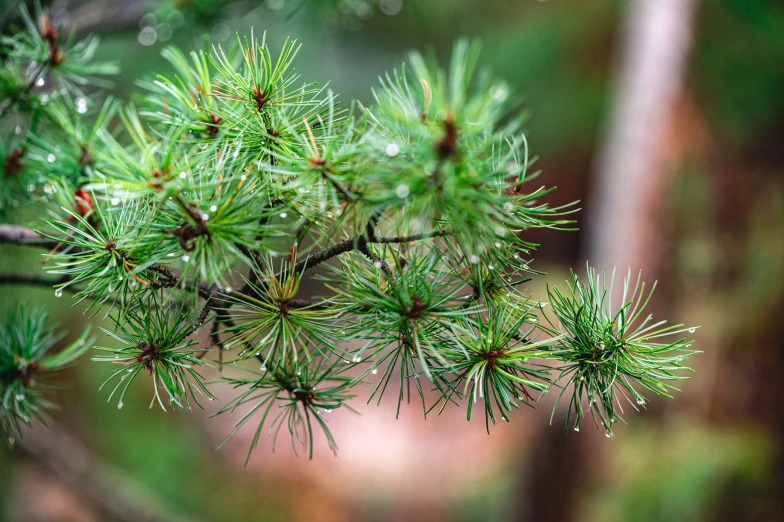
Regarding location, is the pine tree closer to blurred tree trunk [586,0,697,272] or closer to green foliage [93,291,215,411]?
green foliage [93,291,215,411]

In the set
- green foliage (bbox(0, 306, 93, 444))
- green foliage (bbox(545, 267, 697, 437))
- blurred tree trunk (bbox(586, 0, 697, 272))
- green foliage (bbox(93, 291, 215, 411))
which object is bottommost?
green foliage (bbox(0, 306, 93, 444))

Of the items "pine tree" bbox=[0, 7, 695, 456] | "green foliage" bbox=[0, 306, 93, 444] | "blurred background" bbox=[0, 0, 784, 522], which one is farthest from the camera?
"blurred background" bbox=[0, 0, 784, 522]

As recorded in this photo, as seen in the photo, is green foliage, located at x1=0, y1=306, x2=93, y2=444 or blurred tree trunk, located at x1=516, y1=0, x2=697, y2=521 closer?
green foliage, located at x1=0, y1=306, x2=93, y2=444

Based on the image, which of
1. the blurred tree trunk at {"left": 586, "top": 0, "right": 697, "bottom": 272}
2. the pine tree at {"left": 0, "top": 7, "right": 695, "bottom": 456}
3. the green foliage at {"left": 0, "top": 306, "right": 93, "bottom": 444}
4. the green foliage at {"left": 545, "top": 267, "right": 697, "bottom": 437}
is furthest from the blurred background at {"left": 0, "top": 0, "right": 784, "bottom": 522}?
the green foliage at {"left": 545, "top": 267, "right": 697, "bottom": 437}

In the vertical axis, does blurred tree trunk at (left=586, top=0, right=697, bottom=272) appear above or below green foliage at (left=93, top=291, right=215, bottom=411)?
above

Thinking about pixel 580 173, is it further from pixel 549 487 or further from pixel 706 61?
pixel 549 487

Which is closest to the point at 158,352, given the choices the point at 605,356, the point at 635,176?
the point at 605,356

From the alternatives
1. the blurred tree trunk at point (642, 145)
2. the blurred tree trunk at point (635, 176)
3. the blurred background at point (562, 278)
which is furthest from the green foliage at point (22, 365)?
the blurred tree trunk at point (642, 145)

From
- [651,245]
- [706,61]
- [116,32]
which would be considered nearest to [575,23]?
[706,61]
